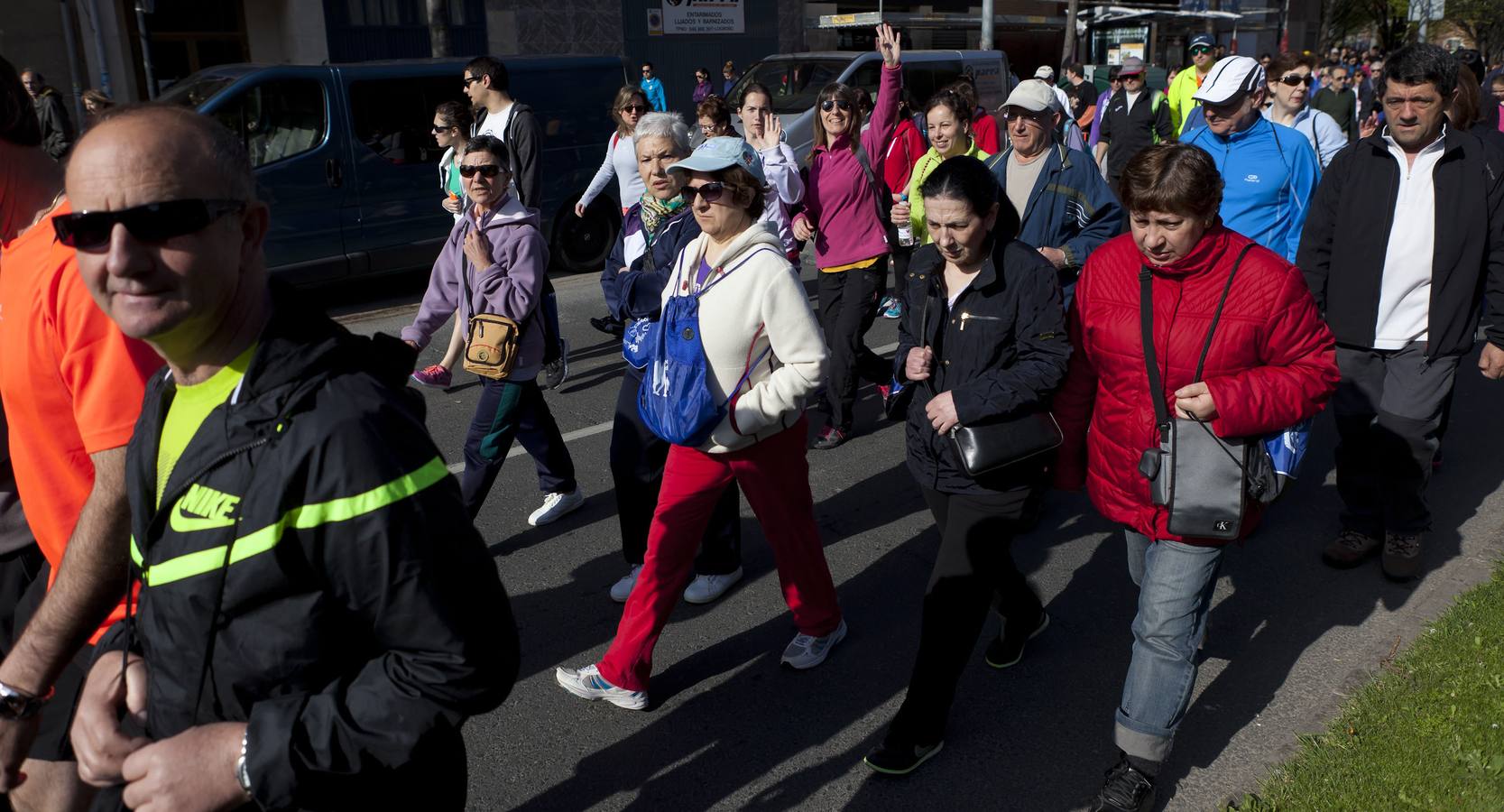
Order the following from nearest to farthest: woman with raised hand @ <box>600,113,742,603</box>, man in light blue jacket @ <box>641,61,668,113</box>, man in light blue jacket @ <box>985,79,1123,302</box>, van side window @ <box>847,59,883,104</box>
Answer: woman with raised hand @ <box>600,113,742,603</box> → man in light blue jacket @ <box>985,79,1123,302</box> → van side window @ <box>847,59,883,104</box> → man in light blue jacket @ <box>641,61,668,113</box>

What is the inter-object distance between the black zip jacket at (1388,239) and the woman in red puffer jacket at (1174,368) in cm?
162

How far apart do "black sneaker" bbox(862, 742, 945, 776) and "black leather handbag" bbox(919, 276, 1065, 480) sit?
0.79 m

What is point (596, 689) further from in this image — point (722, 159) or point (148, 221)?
point (148, 221)

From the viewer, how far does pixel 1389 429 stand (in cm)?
443

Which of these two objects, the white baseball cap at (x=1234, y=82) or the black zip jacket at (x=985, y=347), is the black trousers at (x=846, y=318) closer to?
the white baseball cap at (x=1234, y=82)

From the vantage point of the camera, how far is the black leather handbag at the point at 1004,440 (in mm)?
3197

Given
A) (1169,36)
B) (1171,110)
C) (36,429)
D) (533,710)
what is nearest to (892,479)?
(533,710)

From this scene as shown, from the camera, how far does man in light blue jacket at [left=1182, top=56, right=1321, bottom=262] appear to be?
481 centimetres

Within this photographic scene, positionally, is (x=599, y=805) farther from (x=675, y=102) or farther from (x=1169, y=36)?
(x=1169, y=36)

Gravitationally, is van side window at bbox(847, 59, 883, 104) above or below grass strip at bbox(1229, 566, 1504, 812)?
above

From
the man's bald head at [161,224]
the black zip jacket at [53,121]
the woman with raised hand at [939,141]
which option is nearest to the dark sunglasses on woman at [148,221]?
the man's bald head at [161,224]

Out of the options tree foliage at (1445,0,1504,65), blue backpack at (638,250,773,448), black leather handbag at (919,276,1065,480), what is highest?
tree foliage at (1445,0,1504,65)

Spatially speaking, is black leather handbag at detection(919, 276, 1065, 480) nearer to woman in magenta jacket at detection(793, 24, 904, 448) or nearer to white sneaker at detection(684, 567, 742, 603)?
white sneaker at detection(684, 567, 742, 603)

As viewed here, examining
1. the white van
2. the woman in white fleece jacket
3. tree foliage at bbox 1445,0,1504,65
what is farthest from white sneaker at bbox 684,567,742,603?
tree foliage at bbox 1445,0,1504,65
